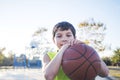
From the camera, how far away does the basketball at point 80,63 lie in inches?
123

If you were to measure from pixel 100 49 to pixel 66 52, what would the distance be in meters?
31.8

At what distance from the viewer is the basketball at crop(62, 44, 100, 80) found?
312 cm

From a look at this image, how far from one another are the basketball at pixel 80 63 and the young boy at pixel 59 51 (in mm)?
80

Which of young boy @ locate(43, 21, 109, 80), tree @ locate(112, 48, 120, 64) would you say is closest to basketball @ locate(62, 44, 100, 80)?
young boy @ locate(43, 21, 109, 80)

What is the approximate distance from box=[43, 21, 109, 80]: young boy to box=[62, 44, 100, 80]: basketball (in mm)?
80

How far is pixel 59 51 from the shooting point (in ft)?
10.6

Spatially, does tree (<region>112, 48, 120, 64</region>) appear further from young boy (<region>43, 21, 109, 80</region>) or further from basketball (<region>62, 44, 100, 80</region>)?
basketball (<region>62, 44, 100, 80</region>)

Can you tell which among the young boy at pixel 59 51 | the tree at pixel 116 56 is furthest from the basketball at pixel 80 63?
the tree at pixel 116 56

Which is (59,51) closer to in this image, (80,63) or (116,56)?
(80,63)

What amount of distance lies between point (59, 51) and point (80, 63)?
1.03ft

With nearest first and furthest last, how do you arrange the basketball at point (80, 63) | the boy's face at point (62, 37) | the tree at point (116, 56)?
the basketball at point (80, 63), the boy's face at point (62, 37), the tree at point (116, 56)

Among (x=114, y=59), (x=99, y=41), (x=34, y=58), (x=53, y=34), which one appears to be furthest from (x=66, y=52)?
(x=114, y=59)

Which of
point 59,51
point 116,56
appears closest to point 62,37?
point 59,51

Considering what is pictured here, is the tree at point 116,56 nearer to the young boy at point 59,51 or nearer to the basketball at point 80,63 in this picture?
the young boy at point 59,51
